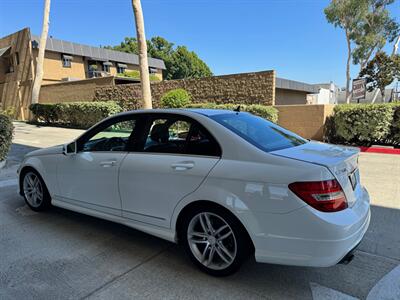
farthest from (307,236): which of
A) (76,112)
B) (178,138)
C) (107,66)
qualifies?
(107,66)

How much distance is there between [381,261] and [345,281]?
63cm

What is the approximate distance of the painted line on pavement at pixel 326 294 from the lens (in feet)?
8.18

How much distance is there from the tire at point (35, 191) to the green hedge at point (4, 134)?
123 inches

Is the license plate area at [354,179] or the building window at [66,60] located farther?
the building window at [66,60]

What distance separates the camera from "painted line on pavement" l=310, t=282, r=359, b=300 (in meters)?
2.49

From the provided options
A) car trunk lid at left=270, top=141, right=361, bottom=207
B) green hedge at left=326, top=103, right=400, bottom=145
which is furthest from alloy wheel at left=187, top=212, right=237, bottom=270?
green hedge at left=326, top=103, right=400, bottom=145

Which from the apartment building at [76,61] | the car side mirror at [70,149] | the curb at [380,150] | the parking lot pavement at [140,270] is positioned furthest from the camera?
the apartment building at [76,61]

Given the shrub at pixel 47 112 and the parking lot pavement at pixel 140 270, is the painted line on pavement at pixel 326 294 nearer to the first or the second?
the parking lot pavement at pixel 140 270

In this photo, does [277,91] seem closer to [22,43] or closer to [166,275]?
[166,275]

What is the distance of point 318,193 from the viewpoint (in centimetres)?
231

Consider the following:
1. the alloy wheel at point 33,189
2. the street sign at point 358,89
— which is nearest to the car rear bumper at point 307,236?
the alloy wheel at point 33,189

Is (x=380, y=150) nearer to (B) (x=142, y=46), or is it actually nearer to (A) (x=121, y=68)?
(B) (x=142, y=46)

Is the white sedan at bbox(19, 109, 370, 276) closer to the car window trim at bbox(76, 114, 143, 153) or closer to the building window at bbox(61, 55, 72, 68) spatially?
the car window trim at bbox(76, 114, 143, 153)

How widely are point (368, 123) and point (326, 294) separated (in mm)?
8598
